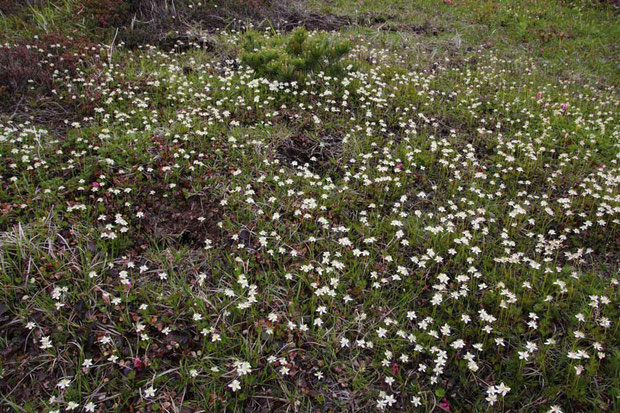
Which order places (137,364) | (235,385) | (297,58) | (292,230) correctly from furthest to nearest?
(297,58), (292,230), (137,364), (235,385)

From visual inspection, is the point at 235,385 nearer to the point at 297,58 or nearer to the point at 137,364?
the point at 137,364

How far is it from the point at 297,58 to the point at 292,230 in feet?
12.9

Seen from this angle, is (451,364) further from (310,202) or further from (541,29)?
(541,29)

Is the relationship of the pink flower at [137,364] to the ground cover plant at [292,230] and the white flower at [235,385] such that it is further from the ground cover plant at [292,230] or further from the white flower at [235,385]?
the white flower at [235,385]

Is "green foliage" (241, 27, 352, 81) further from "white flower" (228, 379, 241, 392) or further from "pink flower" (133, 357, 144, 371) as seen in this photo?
"white flower" (228, 379, 241, 392)

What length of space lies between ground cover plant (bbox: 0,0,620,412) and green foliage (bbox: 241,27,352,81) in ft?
0.20

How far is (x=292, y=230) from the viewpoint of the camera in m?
4.62

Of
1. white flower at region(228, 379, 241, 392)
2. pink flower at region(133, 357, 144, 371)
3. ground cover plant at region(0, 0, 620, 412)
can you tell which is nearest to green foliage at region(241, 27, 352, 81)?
ground cover plant at region(0, 0, 620, 412)

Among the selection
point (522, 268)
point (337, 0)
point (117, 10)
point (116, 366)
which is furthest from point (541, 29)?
point (116, 366)

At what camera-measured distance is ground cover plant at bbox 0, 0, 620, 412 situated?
11.0ft

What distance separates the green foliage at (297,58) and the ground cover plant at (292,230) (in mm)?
59

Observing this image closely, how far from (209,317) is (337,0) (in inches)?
501

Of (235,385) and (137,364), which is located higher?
(235,385)

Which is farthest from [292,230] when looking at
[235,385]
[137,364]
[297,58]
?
[297,58]
